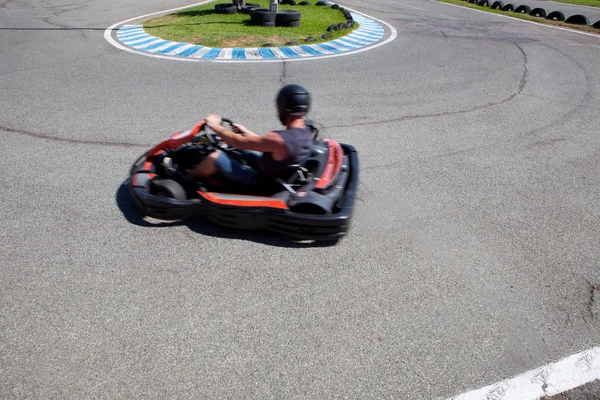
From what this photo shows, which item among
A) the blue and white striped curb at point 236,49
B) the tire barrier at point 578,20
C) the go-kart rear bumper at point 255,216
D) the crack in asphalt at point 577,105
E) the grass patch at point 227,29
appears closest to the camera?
the go-kart rear bumper at point 255,216

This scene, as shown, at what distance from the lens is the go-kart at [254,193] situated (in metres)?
3.47

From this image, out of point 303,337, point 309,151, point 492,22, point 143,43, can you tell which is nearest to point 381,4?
point 492,22

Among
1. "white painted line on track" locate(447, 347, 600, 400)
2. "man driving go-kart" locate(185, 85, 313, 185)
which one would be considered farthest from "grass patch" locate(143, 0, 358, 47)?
"white painted line on track" locate(447, 347, 600, 400)

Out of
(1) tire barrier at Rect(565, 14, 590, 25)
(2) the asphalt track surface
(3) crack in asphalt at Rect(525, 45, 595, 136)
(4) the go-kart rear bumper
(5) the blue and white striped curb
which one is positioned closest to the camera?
(2) the asphalt track surface

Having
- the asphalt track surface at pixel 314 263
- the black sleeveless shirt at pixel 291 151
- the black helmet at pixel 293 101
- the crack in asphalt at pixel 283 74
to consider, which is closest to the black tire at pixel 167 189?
the asphalt track surface at pixel 314 263

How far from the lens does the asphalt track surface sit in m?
2.56

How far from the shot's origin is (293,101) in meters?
3.44

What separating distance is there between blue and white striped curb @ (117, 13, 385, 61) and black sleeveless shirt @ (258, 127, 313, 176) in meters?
5.70

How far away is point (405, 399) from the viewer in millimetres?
2404

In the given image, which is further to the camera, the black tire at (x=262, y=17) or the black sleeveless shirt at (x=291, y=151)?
the black tire at (x=262, y=17)

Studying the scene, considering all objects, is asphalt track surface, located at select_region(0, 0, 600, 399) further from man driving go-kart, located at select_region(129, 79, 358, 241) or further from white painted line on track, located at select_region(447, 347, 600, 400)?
man driving go-kart, located at select_region(129, 79, 358, 241)

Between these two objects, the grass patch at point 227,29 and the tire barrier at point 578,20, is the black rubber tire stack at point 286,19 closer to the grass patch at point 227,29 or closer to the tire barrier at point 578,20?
the grass patch at point 227,29

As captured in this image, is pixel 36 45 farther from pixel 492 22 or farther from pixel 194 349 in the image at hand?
pixel 492 22

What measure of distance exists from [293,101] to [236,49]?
6.67m
